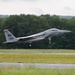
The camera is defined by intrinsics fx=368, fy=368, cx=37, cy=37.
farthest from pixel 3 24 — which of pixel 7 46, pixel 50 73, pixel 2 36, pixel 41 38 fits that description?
pixel 50 73

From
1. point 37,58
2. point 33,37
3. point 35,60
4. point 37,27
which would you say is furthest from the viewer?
point 37,27

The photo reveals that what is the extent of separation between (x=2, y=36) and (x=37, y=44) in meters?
11.5

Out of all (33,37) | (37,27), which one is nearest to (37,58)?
(33,37)

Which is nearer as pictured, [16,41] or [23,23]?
[16,41]

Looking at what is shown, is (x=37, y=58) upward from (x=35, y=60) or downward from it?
downward

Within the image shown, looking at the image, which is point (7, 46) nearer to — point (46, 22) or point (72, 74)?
point (46, 22)

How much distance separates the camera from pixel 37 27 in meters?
104

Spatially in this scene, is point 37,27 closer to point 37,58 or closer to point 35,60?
point 37,58

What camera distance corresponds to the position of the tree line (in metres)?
96.4

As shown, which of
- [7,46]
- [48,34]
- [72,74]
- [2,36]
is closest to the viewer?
[72,74]

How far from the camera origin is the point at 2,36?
4021 inches

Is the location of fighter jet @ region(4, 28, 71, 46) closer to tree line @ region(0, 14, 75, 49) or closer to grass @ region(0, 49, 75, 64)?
tree line @ region(0, 14, 75, 49)

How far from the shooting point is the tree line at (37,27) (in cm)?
9644

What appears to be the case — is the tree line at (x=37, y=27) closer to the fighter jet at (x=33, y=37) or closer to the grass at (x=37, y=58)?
the fighter jet at (x=33, y=37)
